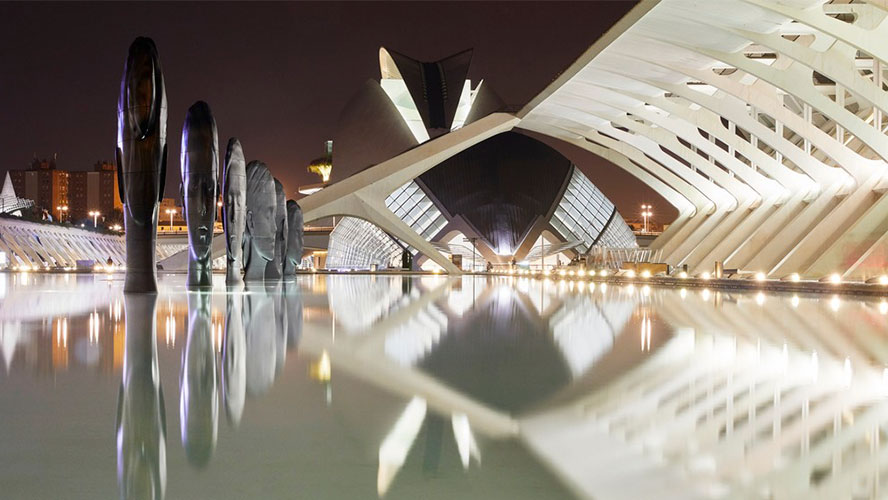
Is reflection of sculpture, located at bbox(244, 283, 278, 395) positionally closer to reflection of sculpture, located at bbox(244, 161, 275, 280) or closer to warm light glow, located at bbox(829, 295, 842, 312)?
warm light glow, located at bbox(829, 295, 842, 312)

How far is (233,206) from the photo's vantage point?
2214cm

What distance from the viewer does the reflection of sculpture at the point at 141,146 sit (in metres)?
15.9

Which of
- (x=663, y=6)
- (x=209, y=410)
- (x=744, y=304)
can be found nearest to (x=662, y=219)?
(x=663, y=6)

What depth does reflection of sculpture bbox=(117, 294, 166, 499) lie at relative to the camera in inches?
105

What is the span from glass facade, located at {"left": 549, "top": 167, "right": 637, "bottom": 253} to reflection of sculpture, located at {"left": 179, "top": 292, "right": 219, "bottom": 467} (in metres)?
45.7

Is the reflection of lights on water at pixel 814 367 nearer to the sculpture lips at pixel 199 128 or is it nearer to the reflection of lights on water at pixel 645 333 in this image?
the reflection of lights on water at pixel 645 333

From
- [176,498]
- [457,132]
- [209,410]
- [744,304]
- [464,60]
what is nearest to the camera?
[176,498]

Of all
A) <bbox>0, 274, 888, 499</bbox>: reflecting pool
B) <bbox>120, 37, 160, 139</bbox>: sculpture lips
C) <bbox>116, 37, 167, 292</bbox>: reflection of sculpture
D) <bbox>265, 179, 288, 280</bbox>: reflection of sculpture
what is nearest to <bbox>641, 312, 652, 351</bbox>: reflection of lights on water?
<bbox>0, 274, 888, 499</bbox>: reflecting pool

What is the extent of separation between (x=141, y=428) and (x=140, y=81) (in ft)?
44.6

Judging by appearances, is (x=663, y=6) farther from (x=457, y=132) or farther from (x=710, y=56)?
(x=457, y=132)

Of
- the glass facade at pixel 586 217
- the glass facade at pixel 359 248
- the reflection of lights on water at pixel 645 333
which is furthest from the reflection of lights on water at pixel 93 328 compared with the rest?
the glass facade at pixel 586 217

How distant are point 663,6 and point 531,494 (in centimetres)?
2065

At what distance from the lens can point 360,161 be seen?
5600cm

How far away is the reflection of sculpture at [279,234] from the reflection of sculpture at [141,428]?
21504 mm
